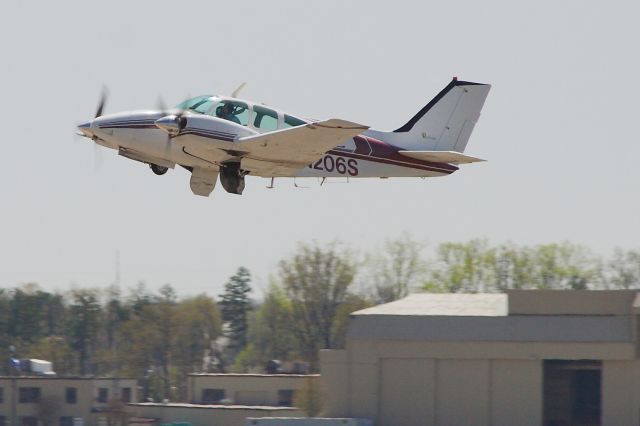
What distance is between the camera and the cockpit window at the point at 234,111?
2348cm

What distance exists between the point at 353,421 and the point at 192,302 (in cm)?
4723

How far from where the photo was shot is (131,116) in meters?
23.8

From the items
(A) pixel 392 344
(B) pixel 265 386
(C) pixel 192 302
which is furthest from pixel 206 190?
(C) pixel 192 302

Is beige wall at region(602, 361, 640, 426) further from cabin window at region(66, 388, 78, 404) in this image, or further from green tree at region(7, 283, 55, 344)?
green tree at region(7, 283, 55, 344)

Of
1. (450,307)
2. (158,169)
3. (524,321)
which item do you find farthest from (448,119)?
(450,307)

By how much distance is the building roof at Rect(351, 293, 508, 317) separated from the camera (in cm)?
3491

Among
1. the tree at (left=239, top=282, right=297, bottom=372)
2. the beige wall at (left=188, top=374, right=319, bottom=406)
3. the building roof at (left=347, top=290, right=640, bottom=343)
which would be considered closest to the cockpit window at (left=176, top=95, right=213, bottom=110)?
the building roof at (left=347, top=290, right=640, bottom=343)

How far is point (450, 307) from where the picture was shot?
35875 millimetres

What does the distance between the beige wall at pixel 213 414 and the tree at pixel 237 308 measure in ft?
149

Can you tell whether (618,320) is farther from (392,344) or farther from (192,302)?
(192,302)

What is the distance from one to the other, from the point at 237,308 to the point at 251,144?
73202mm

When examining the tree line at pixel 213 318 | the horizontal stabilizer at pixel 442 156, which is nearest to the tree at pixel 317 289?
the tree line at pixel 213 318

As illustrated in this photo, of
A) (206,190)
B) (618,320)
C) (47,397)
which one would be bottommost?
(47,397)

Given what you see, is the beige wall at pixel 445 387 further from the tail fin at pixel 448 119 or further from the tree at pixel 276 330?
the tree at pixel 276 330
